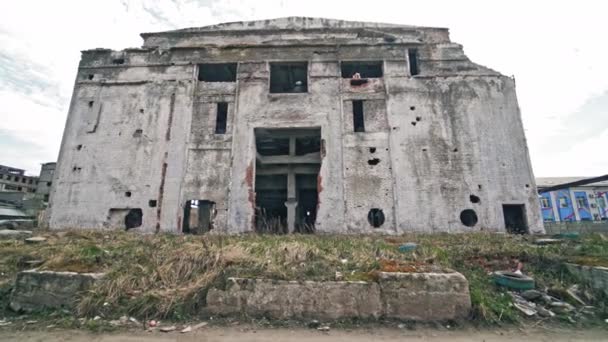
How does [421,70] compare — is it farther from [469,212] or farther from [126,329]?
[126,329]

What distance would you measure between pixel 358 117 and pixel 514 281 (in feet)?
36.3

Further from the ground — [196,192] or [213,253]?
[196,192]

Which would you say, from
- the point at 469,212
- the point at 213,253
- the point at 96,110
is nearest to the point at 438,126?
the point at 469,212

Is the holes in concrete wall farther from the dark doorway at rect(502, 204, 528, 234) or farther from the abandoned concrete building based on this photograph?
the dark doorway at rect(502, 204, 528, 234)

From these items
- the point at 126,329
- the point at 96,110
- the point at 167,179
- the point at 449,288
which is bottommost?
the point at 126,329

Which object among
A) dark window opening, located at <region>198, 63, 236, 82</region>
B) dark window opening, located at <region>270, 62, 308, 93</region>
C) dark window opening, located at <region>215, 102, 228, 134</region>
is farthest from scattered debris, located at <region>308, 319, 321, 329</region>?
dark window opening, located at <region>198, 63, 236, 82</region>

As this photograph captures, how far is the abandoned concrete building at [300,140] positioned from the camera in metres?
12.6

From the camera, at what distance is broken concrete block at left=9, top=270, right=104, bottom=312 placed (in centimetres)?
405

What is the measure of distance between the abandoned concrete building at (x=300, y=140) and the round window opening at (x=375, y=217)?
0.43 ft

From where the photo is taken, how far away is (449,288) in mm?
3719

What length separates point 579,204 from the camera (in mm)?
29969

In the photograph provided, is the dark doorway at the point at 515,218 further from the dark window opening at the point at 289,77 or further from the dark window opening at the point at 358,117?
the dark window opening at the point at 289,77

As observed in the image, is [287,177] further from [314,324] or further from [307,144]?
[314,324]

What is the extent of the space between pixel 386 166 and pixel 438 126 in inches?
129
